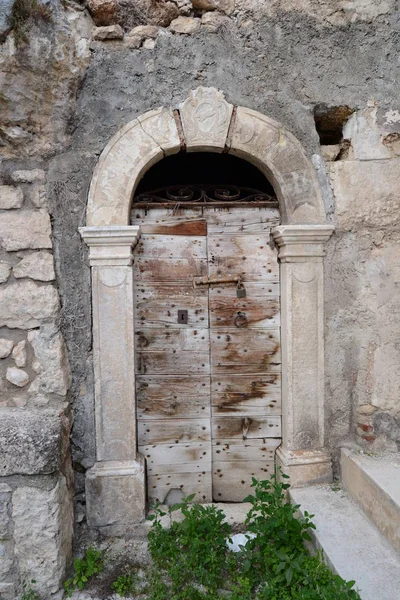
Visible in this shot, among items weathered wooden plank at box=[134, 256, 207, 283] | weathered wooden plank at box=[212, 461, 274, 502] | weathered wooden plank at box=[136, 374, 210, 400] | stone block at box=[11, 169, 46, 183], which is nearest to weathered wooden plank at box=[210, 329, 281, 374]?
weathered wooden plank at box=[136, 374, 210, 400]

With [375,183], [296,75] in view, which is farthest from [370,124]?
[296,75]

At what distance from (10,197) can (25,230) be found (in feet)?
0.73

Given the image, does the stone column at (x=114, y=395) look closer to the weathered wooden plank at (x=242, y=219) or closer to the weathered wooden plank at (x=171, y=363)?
the weathered wooden plank at (x=171, y=363)

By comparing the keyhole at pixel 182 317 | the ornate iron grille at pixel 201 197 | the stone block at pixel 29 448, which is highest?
the ornate iron grille at pixel 201 197

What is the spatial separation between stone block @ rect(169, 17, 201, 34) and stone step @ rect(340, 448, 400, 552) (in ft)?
9.65

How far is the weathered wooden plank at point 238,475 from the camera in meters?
2.82

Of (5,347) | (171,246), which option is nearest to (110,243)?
(171,246)

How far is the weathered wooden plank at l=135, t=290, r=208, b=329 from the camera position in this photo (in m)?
2.74

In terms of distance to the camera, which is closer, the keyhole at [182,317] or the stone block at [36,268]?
the stone block at [36,268]

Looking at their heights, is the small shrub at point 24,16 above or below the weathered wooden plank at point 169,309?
above

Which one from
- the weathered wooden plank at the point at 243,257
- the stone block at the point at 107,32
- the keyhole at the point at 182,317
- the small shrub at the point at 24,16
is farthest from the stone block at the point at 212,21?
the keyhole at the point at 182,317

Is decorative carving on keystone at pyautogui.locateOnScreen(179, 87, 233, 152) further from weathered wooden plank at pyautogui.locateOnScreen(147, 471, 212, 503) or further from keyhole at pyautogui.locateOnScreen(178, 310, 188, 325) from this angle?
weathered wooden plank at pyautogui.locateOnScreen(147, 471, 212, 503)

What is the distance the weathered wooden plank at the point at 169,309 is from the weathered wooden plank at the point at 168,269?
0.37 ft

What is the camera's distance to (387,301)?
2646mm
